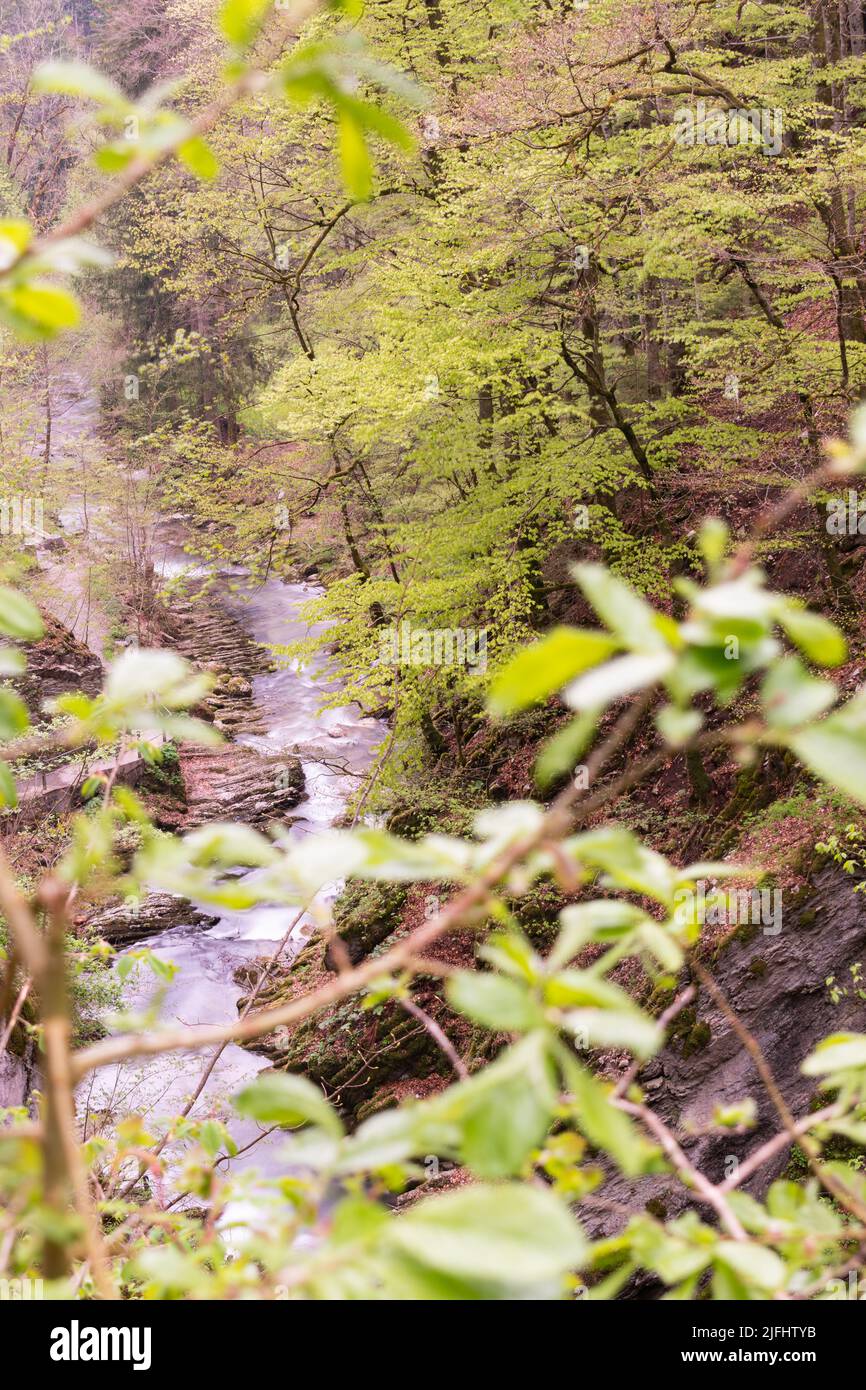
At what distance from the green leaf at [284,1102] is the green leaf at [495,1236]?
0.18m

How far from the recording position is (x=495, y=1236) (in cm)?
54

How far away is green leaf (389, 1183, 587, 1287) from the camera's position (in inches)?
20.3

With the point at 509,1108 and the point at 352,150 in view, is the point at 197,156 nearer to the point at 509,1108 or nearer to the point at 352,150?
the point at 352,150

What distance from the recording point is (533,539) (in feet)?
33.4

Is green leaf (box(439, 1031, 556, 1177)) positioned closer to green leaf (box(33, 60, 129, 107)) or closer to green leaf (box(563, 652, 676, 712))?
green leaf (box(563, 652, 676, 712))

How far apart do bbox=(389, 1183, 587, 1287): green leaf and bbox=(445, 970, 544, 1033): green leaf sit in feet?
0.34

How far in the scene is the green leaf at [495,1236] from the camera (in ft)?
1.69

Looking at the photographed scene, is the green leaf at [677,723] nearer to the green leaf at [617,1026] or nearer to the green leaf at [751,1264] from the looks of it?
the green leaf at [617,1026]

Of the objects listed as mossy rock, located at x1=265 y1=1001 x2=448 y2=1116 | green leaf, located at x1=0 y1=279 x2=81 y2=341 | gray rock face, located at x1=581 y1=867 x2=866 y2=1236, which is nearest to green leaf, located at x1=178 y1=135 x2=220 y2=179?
green leaf, located at x1=0 y1=279 x2=81 y2=341

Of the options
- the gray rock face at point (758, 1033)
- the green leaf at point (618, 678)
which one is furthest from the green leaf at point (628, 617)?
the gray rock face at point (758, 1033)
